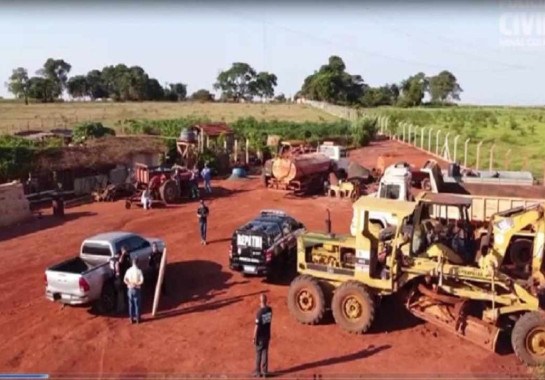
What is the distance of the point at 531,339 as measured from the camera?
1197 centimetres

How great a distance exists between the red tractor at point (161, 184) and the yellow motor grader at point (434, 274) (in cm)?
1488

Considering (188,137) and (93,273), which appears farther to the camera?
(188,137)

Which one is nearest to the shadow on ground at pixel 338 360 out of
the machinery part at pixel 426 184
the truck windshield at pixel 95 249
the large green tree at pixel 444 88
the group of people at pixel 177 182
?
the truck windshield at pixel 95 249

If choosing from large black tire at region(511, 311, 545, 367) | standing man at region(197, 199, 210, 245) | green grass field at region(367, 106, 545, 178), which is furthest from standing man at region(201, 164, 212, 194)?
large black tire at region(511, 311, 545, 367)

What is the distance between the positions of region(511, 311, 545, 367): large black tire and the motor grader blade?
0.52m

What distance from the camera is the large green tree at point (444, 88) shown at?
13838 cm

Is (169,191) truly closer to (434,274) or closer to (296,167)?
(296,167)

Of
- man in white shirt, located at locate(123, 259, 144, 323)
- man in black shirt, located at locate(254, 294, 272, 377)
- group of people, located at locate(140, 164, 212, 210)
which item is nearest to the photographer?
man in black shirt, located at locate(254, 294, 272, 377)

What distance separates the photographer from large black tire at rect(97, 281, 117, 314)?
14.8 m

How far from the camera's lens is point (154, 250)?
1700cm

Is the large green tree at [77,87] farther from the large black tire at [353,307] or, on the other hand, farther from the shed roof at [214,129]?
the large black tire at [353,307]

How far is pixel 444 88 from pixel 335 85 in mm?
36212

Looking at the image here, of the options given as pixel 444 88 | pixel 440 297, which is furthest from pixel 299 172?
pixel 444 88

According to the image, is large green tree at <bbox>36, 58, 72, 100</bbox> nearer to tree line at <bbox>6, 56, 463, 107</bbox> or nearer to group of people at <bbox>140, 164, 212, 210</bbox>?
tree line at <bbox>6, 56, 463, 107</bbox>
